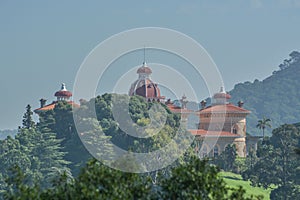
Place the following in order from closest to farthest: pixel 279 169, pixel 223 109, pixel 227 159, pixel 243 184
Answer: pixel 279 169, pixel 243 184, pixel 227 159, pixel 223 109

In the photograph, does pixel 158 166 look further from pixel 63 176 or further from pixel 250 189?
pixel 63 176

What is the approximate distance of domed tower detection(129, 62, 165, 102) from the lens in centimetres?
16161

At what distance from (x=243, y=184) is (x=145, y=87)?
38416 mm

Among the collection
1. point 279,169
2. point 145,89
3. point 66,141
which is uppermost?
point 145,89

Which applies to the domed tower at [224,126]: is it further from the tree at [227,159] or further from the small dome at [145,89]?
the tree at [227,159]

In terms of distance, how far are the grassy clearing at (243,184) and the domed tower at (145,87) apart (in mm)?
27647

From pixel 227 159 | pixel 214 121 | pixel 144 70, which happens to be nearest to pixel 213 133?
pixel 214 121

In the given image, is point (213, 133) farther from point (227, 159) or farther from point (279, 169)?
point (279, 169)

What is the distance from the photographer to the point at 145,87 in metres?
163

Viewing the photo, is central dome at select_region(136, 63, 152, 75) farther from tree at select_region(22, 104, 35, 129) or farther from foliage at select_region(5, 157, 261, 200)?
foliage at select_region(5, 157, 261, 200)

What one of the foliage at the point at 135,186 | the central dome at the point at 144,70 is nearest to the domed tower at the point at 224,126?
the central dome at the point at 144,70

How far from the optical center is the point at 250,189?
124m

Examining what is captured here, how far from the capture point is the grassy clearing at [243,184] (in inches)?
4828

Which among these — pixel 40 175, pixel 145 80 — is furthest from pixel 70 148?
pixel 145 80
